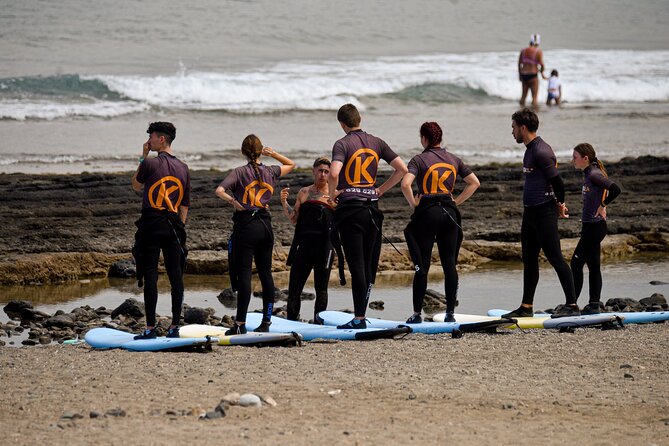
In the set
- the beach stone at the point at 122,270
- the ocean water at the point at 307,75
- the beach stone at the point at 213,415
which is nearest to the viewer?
the beach stone at the point at 213,415

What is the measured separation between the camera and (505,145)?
25.8 meters

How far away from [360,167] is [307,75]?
30076mm

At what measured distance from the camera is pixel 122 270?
1337 centimetres

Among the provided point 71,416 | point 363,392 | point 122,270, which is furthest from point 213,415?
point 122,270

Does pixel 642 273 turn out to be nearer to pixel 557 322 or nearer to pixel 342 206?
pixel 557 322

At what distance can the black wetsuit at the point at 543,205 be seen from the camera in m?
9.66

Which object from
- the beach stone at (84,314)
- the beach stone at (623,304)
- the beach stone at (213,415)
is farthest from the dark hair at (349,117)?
the beach stone at (623,304)

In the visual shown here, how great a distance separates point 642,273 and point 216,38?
3526cm

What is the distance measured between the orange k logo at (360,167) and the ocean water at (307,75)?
41.8ft

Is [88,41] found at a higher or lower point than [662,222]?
higher

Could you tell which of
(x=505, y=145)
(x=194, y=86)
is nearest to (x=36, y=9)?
(x=194, y=86)

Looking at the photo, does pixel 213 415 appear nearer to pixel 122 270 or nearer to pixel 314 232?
pixel 314 232

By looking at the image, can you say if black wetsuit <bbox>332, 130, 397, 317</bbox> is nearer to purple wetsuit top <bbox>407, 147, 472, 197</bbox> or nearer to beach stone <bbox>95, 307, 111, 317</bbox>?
purple wetsuit top <bbox>407, 147, 472, 197</bbox>

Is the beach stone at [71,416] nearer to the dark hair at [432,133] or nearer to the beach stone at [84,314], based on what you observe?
the beach stone at [84,314]
